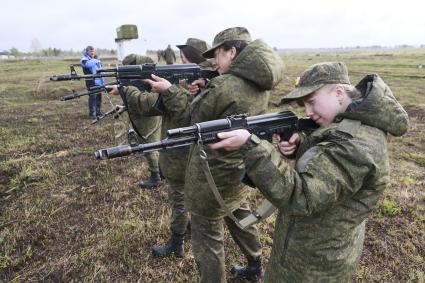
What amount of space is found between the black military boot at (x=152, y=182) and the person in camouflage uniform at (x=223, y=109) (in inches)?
131

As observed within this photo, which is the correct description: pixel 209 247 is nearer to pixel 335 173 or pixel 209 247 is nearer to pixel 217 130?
pixel 217 130

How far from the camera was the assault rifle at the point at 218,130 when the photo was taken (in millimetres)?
2271

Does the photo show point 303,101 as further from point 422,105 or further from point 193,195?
point 422,105

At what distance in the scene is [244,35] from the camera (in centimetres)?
350

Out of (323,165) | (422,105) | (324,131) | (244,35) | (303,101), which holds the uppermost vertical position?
(244,35)

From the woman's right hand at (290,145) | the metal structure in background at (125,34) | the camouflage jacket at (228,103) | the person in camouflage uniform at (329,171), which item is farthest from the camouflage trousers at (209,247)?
the metal structure in background at (125,34)

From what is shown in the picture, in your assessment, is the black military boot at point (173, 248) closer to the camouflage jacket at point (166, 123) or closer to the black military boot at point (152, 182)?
the camouflage jacket at point (166, 123)

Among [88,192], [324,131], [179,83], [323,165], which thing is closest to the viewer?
[323,165]

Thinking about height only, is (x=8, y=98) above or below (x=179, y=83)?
below

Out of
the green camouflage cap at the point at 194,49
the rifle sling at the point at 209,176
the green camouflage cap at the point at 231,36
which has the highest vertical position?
the green camouflage cap at the point at 231,36

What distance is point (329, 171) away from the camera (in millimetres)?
2072

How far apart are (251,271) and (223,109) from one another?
6.94 feet

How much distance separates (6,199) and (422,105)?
15926 mm

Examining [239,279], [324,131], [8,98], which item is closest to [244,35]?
[324,131]
